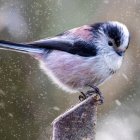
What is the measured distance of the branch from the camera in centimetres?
174

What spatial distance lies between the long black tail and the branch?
0.42 metres

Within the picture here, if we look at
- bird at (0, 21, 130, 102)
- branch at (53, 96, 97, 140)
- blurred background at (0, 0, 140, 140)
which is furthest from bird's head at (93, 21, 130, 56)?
blurred background at (0, 0, 140, 140)

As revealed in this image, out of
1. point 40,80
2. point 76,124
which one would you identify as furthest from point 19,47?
point 40,80

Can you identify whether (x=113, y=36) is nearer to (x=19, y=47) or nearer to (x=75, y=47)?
(x=75, y=47)

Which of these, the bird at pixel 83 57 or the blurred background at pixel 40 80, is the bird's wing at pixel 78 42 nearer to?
the bird at pixel 83 57

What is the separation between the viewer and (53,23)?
3.74m

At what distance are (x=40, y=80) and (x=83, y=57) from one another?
1.45 meters

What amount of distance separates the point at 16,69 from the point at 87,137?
224 centimetres

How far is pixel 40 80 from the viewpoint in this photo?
3965 mm

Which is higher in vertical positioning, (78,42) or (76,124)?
(76,124)

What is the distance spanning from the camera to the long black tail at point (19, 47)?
83.7 inches

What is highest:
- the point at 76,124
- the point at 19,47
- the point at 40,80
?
the point at 76,124

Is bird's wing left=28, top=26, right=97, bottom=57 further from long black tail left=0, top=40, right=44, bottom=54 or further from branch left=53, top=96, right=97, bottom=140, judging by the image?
branch left=53, top=96, right=97, bottom=140

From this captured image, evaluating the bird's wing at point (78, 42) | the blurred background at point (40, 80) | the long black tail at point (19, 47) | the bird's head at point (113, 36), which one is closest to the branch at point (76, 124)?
the long black tail at point (19, 47)
